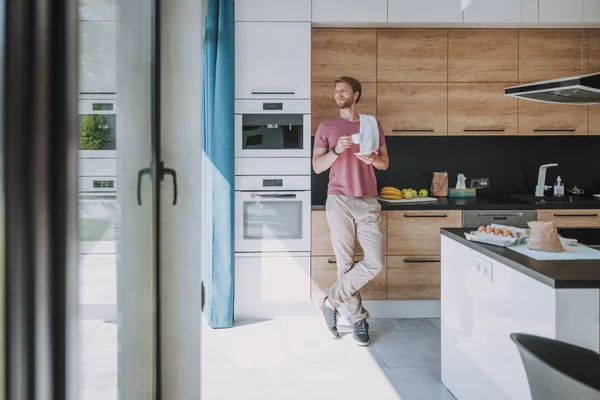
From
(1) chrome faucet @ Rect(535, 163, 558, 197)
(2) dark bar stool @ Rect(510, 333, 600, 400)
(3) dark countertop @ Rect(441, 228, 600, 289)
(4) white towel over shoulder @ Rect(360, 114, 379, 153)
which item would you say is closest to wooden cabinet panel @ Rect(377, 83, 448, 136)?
(4) white towel over shoulder @ Rect(360, 114, 379, 153)

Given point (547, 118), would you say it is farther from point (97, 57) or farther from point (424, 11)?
point (97, 57)

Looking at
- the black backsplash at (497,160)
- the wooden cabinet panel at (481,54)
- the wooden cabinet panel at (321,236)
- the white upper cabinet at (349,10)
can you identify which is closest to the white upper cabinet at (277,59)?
the white upper cabinet at (349,10)

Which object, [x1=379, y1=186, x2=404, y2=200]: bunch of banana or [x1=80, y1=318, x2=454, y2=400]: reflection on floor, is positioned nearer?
[x1=80, y1=318, x2=454, y2=400]: reflection on floor

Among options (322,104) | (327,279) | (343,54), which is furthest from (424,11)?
(327,279)

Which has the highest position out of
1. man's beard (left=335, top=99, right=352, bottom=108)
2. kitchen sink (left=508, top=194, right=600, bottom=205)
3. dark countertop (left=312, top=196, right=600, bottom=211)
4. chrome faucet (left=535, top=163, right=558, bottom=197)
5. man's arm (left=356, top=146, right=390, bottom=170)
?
man's beard (left=335, top=99, right=352, bottom=108)

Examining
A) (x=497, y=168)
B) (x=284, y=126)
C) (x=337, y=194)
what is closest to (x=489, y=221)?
(x=497, y=168)

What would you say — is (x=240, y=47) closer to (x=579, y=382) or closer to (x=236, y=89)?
(x=236, y=89)

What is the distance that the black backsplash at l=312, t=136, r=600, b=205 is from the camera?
17.5ft

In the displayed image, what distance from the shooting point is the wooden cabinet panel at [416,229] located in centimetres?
470

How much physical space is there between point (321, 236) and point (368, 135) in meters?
0.99

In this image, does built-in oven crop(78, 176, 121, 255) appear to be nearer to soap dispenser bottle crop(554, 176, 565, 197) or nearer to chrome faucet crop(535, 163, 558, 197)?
chrome faucet crop(535, 163, 558, 197)

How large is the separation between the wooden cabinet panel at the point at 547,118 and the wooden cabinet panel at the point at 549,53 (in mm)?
237

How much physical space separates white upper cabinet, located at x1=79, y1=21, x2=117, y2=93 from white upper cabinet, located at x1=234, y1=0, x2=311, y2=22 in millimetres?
3326

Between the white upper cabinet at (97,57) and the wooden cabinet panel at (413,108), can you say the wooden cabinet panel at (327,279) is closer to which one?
the wooden cabinet panel at (413,108)
